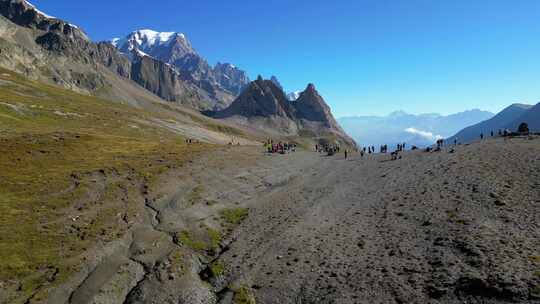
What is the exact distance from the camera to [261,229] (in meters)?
49.7

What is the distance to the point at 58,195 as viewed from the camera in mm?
52000

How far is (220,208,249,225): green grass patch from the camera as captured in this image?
177ft

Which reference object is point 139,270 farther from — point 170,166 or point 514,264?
point 170,166

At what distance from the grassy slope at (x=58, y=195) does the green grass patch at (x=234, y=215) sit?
12.8 m

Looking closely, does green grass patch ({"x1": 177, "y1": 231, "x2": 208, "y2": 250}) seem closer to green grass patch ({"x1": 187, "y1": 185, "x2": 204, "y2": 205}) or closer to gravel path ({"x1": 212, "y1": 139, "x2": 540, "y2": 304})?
gravel path ({"x1": 212, "y1": 139, "x2": 540, "y2": 304})

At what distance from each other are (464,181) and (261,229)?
1377 inches

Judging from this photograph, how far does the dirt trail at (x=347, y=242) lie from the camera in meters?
31.2

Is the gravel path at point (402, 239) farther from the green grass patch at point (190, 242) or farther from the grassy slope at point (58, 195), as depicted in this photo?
the grassy slope at point (58, 195)

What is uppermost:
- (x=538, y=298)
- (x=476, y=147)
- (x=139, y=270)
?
(x=476, y=147)

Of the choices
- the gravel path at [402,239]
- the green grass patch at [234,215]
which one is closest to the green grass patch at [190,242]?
the gravel path at [402,239]

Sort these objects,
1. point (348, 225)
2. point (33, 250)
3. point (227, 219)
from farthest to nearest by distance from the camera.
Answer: point (227, 219) < point (348, 225) < point (33, 250)

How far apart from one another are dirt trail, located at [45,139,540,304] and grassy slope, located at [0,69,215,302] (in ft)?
12.4

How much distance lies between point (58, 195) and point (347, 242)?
40.3m

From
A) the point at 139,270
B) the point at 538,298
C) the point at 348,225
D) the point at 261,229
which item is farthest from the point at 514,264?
the point at 139,270
